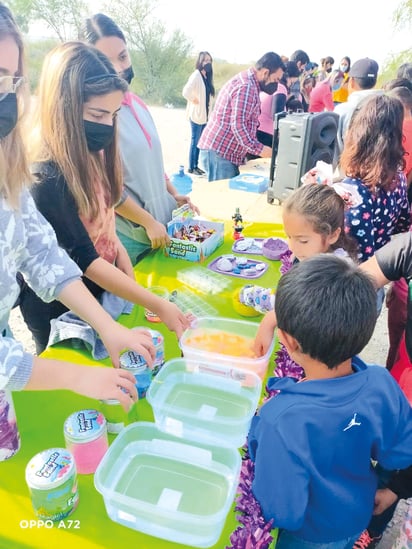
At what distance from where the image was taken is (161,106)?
52.5 ft

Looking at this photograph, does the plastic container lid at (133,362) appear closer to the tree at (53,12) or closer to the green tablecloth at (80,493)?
the green tablecloth at (80,493)

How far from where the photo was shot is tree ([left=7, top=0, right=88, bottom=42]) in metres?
18.7

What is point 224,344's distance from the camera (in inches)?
54.4

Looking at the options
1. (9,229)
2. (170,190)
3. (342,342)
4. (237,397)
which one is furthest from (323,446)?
(170,190)

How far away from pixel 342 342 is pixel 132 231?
141 centimetres

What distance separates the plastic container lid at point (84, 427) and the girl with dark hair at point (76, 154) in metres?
0.49

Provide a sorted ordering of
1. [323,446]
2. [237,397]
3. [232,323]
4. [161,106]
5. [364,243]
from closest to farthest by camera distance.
Result: [323,446] < [237,397] < [232,323] < [364,243] < [161,106]

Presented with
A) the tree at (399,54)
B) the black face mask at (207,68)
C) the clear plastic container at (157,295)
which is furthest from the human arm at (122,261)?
the tree at (399,54)

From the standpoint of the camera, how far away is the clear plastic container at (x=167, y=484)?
2.88 feet

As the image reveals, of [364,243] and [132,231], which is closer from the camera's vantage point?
[364,243]

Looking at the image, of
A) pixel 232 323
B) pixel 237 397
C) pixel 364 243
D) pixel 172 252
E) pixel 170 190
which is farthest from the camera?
pixel 170 190

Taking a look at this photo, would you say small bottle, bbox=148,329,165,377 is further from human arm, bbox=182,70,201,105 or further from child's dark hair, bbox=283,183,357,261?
human arm, bbox=182,70,201,105

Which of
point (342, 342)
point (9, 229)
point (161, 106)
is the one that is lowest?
point (161, 106)

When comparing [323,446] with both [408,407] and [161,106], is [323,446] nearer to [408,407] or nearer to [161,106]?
[408,407]
